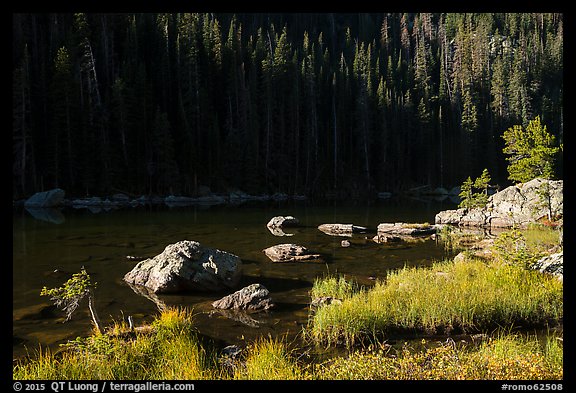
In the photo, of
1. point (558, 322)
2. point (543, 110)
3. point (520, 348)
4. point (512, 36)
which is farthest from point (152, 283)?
point (512, 36)

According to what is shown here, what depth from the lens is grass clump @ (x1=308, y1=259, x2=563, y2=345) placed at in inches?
357

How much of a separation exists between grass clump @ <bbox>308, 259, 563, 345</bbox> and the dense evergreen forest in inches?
2071

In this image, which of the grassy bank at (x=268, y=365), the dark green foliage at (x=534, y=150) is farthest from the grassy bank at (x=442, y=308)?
the dark green foliage at (x=534, y=150)

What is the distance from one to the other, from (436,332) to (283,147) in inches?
2722

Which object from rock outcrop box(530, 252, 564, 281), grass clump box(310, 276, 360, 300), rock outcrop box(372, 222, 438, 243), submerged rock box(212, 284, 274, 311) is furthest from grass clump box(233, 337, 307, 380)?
rock outcrop box(372, 222, 438, 243)

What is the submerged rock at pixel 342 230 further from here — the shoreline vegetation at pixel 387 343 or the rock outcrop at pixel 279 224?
the shoreline vegetation at pixel 387 343

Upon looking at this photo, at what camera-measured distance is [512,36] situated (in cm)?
11675

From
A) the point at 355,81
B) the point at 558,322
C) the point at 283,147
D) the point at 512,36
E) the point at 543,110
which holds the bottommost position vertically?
the point at 558,322

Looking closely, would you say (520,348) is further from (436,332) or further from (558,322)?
(558,322)

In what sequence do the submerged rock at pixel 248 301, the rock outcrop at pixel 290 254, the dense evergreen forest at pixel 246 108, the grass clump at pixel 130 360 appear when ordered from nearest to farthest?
the grass clump at pixel 130 360 < the submerged rock at pixel 248 301 < the rock outcrop at pixel 290 254 < the dense evergreen forest at pixel 246 108

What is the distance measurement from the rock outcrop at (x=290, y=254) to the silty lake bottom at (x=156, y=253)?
501 mm

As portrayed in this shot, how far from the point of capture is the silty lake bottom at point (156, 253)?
396 inches

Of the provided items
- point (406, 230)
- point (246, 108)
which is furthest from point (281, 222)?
point (246, 108)

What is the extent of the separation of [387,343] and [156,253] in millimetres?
14175
